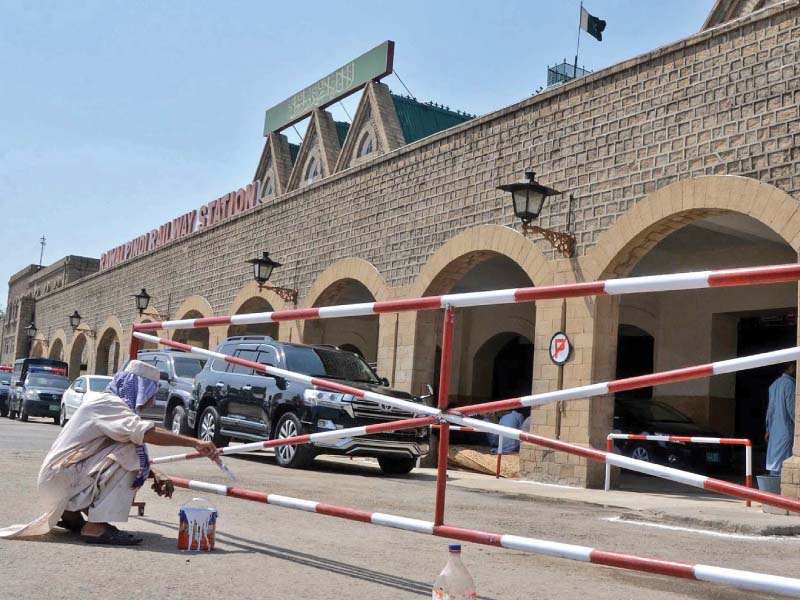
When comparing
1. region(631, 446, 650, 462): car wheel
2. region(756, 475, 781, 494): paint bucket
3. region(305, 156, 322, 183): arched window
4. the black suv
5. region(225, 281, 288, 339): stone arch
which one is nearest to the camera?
region(756, 475, 781, 494): paint bucket

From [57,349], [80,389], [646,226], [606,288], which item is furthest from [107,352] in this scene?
[606,288]

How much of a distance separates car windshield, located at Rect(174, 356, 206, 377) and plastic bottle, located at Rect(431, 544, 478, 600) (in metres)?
15.5

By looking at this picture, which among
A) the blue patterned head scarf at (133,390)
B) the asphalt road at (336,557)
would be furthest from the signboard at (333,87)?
the blue patterned head scarf at (133,390)

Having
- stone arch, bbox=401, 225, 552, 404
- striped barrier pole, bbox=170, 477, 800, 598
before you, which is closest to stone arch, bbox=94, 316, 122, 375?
stone arch, bbox=401, 225, 552, 404

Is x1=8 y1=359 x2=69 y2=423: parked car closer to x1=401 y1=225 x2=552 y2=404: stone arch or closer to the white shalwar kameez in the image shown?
x1=401 y1=225 x2=552 y2=404: stone arch

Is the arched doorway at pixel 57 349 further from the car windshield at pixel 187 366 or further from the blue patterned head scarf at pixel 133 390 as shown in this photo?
the blue patterned head scarf at pixel 133 390

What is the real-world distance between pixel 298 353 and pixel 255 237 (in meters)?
11.9

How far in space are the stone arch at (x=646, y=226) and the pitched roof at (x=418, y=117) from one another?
16.5 metres

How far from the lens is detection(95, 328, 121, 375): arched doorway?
37750 mm

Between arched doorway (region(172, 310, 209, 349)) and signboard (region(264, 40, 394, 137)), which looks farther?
arched doorway (region(172, 310, 209, 349))

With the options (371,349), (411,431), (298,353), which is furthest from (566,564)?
(371,349)

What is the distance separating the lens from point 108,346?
3875 cm

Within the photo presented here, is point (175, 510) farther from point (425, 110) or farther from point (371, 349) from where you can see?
point (425, 110)

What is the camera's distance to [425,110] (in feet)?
103
